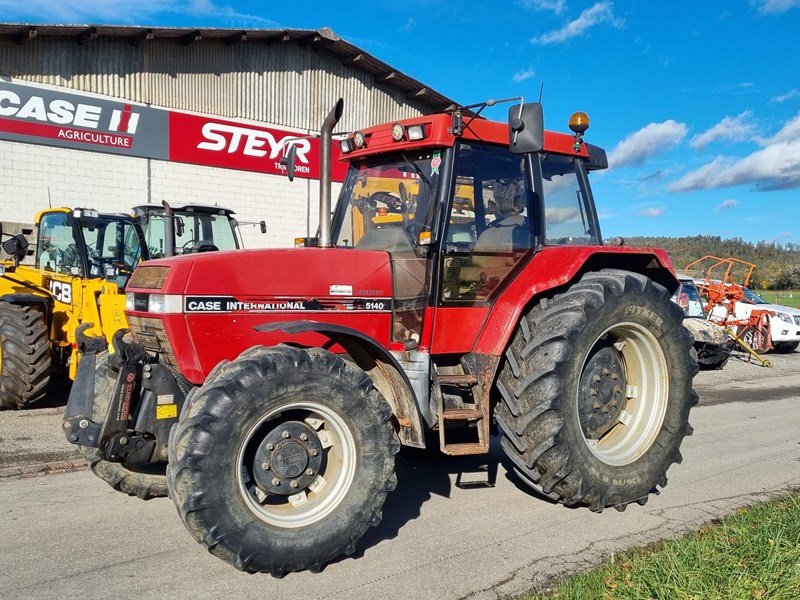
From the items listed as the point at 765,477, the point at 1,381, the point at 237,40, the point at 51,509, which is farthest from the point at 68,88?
the point at 765,477

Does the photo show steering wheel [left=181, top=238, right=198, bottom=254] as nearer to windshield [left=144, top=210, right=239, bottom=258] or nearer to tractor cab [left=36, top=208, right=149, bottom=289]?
windshield [left=144, top=210, right=239, bottom=258]

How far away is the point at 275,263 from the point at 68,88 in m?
12.4

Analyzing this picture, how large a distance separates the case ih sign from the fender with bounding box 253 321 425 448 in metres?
8.10

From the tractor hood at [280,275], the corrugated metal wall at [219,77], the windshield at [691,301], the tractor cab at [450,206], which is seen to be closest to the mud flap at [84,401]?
the tractor hood at [280,275]

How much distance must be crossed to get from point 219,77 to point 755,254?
47.2 m

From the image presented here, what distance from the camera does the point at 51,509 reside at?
457cm

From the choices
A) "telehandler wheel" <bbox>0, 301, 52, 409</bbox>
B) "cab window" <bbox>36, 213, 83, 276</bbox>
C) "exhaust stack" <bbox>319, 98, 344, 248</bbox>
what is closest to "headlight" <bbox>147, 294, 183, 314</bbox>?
"exhaust stack" <bbox>319, 98, 344, 248</bbox>

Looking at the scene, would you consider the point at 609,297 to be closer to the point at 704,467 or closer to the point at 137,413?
the point at 704,467

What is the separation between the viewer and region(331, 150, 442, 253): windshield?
4.71 metres

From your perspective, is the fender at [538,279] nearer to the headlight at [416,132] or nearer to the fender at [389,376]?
the fender at [389,376]

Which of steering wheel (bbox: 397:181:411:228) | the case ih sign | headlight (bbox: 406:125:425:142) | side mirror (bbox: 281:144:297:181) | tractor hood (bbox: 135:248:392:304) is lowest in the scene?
tractor hood (bbox: 135:248:392:304)

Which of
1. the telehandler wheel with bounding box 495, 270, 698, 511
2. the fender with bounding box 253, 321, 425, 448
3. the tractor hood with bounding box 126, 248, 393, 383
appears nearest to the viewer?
the tractor hood with bounding box 126, 248, 393, 383

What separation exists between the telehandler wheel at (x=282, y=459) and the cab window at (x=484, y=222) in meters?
1.19

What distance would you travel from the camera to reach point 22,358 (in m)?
7.78
